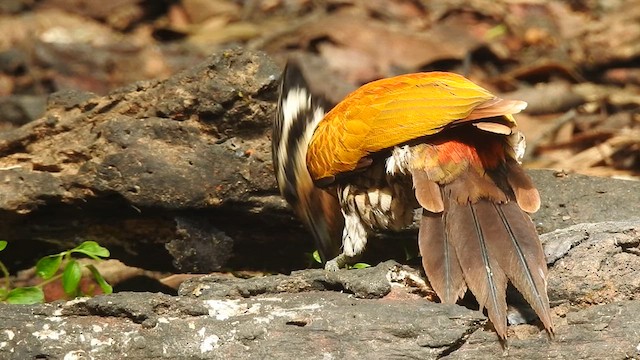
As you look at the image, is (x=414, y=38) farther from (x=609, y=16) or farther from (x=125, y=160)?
(x=125, y=160)

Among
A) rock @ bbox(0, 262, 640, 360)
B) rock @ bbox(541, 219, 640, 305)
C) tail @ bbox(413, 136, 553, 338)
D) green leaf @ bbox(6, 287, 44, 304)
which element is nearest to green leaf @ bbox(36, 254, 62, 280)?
green leaf @ bbox(6, 287, 44, 304)

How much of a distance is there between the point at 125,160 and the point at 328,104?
3.83 feet

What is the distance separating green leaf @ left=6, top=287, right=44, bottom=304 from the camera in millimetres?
4164

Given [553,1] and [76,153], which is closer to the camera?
[76,153]

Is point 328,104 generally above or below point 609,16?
above

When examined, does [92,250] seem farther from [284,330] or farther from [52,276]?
[284,330]

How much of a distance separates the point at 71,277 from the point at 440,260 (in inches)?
61.4

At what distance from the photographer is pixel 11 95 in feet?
29.8

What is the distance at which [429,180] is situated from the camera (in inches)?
161

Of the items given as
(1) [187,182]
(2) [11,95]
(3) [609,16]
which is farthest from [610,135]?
(2) [11,95]

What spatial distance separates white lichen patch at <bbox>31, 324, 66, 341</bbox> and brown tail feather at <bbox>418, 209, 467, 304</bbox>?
4.44ft

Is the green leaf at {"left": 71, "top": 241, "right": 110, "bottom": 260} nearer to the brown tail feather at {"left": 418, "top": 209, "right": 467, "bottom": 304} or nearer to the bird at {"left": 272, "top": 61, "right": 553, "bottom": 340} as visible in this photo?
the bird at {"left": 272, "top": 61, "right": 553, "bottom": 340}

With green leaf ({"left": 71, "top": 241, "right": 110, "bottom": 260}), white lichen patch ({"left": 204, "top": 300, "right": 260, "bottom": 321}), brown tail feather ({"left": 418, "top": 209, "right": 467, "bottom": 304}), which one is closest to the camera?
white lichen patch ({"left": 204, "top": 300, "right": 260, "bottom": 321})

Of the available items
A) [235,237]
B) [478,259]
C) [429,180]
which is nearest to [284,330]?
[478,259]
